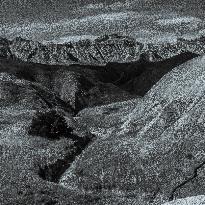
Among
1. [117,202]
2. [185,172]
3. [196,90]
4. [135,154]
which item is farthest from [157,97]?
[117,202]

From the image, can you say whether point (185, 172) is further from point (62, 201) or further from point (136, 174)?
point (62, 201)

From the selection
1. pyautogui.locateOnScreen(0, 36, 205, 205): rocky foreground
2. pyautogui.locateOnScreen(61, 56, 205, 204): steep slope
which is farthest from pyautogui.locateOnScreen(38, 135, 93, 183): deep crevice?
pyautogui.locateOnScreen(61, 56, 205, 204): steep slope

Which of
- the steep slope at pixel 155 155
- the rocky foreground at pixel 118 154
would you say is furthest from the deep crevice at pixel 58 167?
the steep slope at pixel 155 155

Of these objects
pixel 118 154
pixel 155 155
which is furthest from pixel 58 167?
pixel 155 155

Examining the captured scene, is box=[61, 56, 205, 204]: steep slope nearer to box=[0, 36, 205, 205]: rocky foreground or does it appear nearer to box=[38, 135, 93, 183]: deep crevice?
box=[0, 36, 205, 205]: rocky foreground

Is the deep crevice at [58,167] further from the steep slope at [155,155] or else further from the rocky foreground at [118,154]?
the steep slope at [155,155]

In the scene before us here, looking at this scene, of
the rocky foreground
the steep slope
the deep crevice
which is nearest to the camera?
the rocky foreground

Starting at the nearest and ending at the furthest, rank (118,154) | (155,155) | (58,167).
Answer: (155,155) < (118,154) < (58,167)

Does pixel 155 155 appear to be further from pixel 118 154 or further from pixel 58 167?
Result: pixel 58 167
